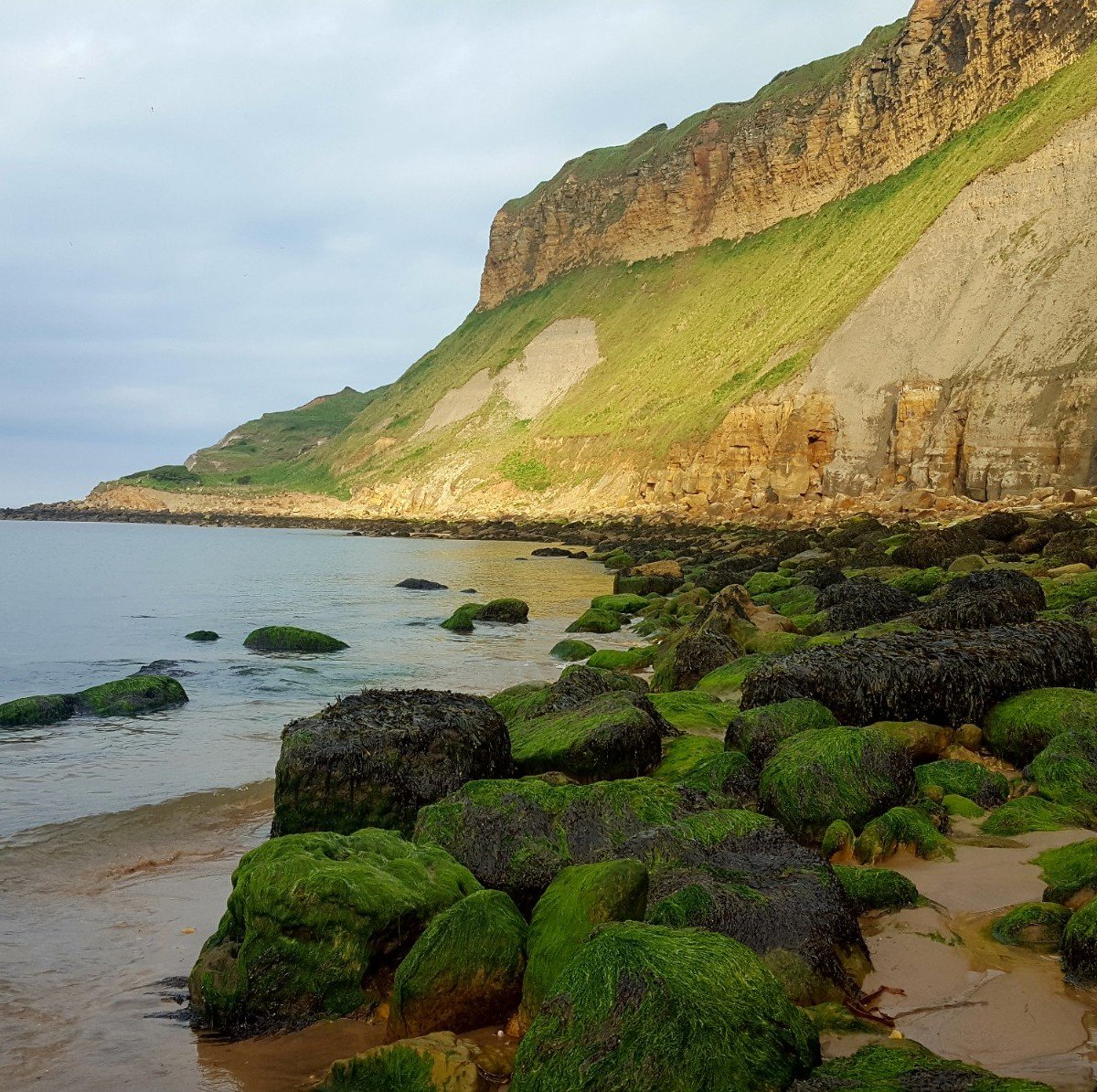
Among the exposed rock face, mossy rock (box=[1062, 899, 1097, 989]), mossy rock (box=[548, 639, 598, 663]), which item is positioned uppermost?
the exposed rock face

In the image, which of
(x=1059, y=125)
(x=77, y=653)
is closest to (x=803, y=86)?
(x=1059, y=125)

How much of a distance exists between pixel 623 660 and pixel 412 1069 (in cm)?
987

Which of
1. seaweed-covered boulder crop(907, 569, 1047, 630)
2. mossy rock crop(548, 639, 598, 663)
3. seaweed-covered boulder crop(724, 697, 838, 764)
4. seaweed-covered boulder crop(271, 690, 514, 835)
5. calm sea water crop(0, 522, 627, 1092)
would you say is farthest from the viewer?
mossy rock crop(548, 639, 598, 663)

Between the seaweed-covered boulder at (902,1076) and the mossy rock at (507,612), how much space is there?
1687 centimetres

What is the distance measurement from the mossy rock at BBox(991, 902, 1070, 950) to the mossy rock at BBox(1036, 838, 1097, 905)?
0.12 meters

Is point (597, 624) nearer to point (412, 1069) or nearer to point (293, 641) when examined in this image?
point (293, 641)

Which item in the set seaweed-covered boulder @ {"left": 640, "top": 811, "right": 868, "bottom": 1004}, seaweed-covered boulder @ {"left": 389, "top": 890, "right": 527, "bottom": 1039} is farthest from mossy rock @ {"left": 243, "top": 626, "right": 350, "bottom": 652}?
seaweed-covered boulder @ {"left": 389, "top": 890, "right": 527, "bottom": 1039}

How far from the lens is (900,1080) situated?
115 inches

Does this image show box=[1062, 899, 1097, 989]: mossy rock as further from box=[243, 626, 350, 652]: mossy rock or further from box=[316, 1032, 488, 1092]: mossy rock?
box=[243, 626, 350, 652]: mossy rock

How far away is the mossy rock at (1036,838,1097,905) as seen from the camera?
14.3 ft

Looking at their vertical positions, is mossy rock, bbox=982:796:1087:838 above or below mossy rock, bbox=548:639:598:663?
above

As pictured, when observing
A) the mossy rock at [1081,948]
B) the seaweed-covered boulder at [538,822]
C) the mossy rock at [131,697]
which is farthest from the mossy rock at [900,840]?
the mossy rock at [131,697]

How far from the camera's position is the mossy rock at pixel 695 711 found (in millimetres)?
8194

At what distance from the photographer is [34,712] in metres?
10.8
